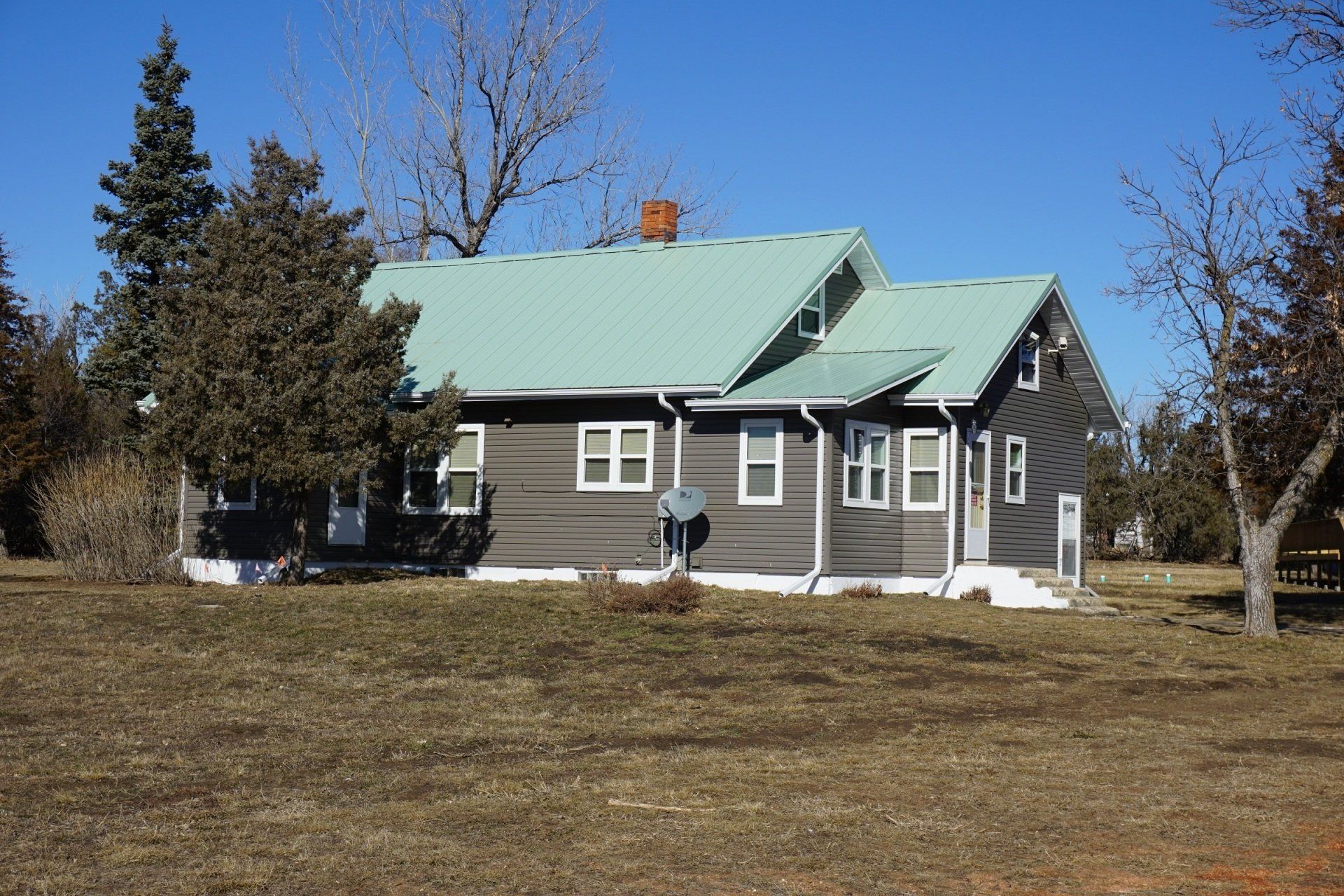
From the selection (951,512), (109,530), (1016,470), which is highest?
(1016,470)

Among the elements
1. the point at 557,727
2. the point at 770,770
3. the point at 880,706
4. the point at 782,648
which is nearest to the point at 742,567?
the point at 782,648

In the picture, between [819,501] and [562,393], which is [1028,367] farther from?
[562,393]

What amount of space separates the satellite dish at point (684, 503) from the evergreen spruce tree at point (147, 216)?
56.9ft

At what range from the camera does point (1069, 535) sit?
28531 mm

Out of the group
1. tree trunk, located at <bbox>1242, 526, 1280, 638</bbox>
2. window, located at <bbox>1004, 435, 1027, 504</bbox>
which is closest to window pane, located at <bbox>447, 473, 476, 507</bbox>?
window, located at <bbox>1004, 435, 1027, 504</bbox>

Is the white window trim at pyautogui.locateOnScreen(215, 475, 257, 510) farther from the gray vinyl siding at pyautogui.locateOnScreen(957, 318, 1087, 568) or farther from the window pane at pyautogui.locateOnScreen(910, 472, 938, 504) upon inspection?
the gray vinyl siding at pyautogui.locateOnScreen(957, 318, 1087, 568)

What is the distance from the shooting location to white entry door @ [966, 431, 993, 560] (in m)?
25.0

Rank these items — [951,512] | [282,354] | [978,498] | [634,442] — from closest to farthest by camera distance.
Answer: [282,354] < [951,512] < [634,442] < [978,498]

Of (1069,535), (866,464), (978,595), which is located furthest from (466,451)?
(1069,535)

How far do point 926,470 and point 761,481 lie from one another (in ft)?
10.4

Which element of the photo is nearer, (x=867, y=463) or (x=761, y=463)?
(x=761, y=463)

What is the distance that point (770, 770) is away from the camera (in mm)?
9938

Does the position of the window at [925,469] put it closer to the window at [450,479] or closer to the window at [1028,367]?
the window at [1028,367]

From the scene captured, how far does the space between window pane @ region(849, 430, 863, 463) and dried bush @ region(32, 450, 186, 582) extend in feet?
38.3
